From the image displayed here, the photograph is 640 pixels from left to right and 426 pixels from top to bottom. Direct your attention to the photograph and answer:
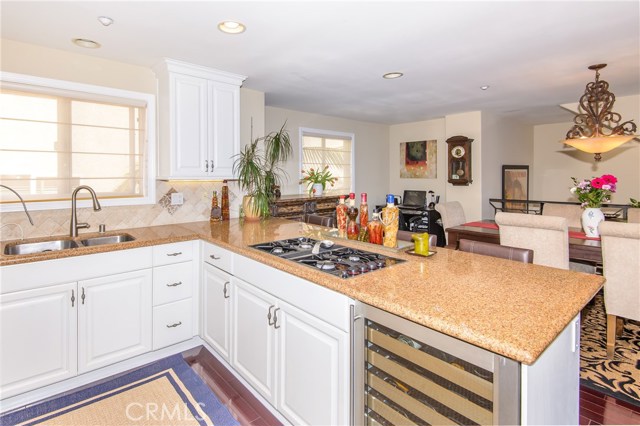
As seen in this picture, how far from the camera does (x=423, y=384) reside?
1214 mm

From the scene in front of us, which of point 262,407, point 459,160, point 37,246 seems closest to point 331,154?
point 459,160

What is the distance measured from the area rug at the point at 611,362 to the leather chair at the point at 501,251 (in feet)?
3.57

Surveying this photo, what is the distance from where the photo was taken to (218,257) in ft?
8.00

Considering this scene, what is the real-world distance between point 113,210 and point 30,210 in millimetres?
538

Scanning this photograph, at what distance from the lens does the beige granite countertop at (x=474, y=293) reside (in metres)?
1.03

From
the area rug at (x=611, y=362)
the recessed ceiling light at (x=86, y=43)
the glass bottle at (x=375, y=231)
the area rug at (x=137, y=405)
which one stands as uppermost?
the recessed ceiling light at (x=86, y=43)

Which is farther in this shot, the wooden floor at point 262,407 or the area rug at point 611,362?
the area rug at point 611,362

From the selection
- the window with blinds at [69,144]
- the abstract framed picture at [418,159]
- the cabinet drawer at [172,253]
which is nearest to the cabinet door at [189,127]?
the window with blinds at [69,144]

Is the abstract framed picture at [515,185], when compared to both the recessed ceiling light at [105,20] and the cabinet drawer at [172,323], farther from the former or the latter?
the recessed ceiling light at [105,20]

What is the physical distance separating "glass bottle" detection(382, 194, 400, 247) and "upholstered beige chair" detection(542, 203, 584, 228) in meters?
3.24

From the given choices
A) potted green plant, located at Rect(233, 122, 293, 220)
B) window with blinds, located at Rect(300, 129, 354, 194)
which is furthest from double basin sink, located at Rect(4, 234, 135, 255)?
window with blinds, located at Rect(300, 129, 354, 194)

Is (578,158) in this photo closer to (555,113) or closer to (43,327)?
(555,113)

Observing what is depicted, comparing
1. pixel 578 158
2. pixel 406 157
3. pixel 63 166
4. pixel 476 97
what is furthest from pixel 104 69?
pixel 578 158

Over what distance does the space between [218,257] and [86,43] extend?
1827 mm
